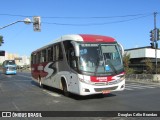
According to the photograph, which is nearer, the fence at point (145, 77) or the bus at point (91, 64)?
the bus at point (91, 64)

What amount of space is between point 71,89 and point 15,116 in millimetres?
4755

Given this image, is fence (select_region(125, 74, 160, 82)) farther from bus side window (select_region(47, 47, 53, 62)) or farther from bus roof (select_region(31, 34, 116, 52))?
bus roof (select_region(31, 34, 116, 52))

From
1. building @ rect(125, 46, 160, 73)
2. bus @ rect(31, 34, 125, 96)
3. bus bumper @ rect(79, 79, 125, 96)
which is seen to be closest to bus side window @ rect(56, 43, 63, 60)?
bus @ rect(31, 34, 125, 96)

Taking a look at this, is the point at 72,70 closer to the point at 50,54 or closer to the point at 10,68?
the point at 50,54

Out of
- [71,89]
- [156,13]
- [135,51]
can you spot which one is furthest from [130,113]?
[135,51]

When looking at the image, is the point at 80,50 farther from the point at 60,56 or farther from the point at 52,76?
the point at 52,76

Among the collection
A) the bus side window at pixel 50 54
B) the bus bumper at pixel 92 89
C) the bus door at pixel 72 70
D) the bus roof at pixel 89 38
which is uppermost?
the bus roof at pixel 89 38

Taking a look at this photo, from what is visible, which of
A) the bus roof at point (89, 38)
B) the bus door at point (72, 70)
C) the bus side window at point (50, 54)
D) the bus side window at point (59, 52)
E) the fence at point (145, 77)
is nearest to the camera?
the bus door at point (72, 70)

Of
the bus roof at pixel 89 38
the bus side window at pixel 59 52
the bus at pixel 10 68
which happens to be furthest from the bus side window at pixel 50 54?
the bus at pixel 10 68

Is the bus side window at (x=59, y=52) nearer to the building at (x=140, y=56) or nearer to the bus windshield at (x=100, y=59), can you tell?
the bus windshield at (x=100, y=59)

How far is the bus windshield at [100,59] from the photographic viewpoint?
14.0 meters

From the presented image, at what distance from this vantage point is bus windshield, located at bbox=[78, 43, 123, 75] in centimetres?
1402

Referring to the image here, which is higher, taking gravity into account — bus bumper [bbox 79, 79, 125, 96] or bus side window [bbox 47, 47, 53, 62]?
bus side window [bbox 47, 47, 53, 62]

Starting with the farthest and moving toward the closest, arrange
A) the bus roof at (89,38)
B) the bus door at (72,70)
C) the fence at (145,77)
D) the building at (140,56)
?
the building at (140,56) < the fence at (145,77) < the bus roof at (89,38) < the bus door at (72,70)
